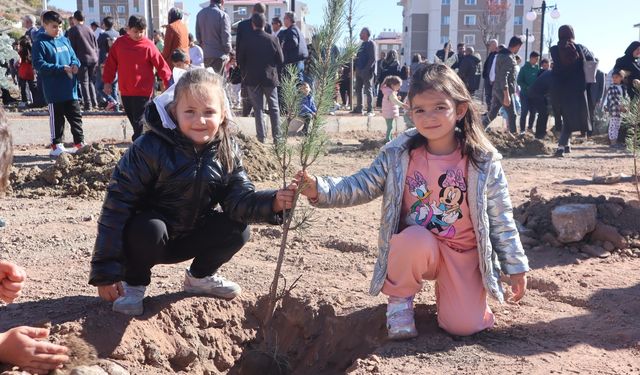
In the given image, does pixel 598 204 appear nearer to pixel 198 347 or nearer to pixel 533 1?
pixel 198 347

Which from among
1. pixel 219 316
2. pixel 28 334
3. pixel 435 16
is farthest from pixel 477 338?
pixel 435 16

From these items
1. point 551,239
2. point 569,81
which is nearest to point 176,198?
point 551,239

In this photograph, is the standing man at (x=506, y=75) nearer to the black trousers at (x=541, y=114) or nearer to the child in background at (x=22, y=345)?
the black trousers at (x=541, y=114)

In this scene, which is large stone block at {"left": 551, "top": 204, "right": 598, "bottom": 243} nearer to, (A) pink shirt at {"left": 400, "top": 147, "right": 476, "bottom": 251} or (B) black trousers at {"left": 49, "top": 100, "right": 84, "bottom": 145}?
(A) pink shirt at {"left": 400, "top": 147, "right": 476, "bottom": 251}

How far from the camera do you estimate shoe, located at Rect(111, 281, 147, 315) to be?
290cm

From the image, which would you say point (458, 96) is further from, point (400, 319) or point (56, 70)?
point (56, 70)

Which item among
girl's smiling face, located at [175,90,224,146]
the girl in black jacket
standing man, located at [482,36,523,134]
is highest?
standing man, located at [482,36,523,134]

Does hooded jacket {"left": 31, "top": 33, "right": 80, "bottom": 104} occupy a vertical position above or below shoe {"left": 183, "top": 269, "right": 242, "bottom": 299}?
above

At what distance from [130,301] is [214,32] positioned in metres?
6.62

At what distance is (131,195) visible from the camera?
284 cm

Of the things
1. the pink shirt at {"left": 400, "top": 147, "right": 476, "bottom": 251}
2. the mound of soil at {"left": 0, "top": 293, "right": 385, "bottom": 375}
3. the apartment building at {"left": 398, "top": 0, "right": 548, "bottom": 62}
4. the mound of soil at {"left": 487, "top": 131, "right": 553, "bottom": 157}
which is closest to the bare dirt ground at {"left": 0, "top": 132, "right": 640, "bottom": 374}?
the mound of soil at {"left": 0, "top": 293, "right": 385, "bottom": 375}

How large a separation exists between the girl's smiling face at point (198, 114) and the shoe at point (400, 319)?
116 cm

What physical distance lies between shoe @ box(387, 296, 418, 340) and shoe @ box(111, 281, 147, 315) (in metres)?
1.15

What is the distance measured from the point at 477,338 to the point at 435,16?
6802 cm
